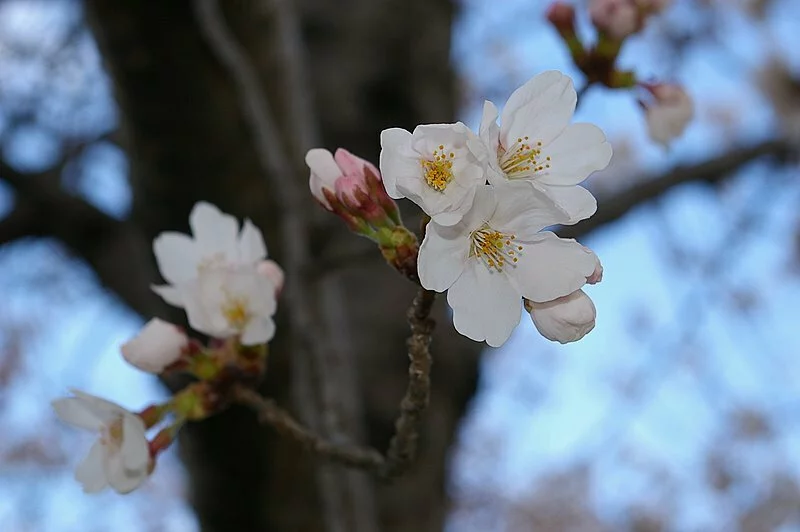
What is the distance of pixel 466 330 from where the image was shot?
546 millimetres

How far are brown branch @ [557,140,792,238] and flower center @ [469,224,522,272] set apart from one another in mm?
806

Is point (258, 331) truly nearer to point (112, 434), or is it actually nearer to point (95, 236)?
point (112, 434)

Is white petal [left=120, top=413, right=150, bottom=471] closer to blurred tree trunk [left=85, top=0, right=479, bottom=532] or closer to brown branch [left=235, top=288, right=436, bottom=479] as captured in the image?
brown branch [left=235, top=288, right=436, bottom=479]

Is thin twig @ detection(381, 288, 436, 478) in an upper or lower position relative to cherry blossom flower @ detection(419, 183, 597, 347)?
lower

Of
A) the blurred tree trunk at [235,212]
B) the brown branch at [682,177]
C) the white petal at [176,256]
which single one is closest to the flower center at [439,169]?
the white petal at [176,256]

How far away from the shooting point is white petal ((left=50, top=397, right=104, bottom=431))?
0.73 m

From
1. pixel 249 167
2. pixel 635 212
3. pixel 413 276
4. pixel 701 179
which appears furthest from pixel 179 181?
pixel 701 179

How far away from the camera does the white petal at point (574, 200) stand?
1.80ft

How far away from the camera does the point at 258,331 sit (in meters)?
0.74

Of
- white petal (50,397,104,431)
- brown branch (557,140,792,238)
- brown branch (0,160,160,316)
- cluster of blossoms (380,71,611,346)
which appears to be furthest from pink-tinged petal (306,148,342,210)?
brown branch (0,160,160,316)

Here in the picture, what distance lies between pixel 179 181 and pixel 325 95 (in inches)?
28.8

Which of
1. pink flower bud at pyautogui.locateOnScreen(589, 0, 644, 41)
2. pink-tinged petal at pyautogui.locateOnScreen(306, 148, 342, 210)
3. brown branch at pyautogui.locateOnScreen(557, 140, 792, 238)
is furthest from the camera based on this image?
brown branch at pyautogui.locateOnScreen(557, 140, 792, 238)

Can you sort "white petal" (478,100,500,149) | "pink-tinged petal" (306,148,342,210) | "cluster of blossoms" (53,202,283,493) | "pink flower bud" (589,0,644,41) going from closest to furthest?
1. "white petal" (478,100,500,149)
2. "pink-tinged petal" (306,148,342,210)
3. "cluster of blossoms" (53,202,283,493)
4. "pink flower bud" (589,0,644,41)

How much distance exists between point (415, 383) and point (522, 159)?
0.62 ft
